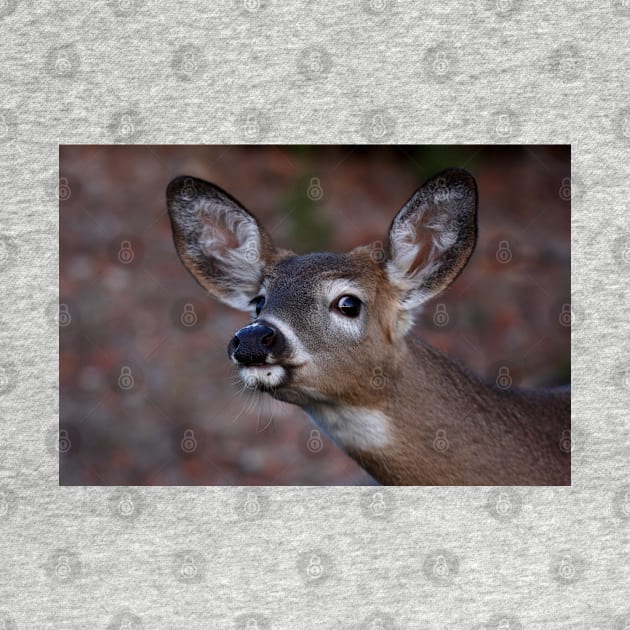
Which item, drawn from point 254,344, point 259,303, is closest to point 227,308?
point 259,303

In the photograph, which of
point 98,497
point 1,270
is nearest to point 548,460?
point 98,497

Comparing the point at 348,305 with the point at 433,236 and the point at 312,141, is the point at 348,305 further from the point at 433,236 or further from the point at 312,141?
the point at 312,141

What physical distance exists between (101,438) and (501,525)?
3244 millimetres

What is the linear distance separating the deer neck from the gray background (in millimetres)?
131

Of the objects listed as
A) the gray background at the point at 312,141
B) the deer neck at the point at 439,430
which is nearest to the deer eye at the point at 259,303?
the deer neck at the point at 439,430

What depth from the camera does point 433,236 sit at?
414 centimetres

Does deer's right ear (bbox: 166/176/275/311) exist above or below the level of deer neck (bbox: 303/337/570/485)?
above

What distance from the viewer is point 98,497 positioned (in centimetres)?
453

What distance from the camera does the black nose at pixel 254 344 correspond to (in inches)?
144

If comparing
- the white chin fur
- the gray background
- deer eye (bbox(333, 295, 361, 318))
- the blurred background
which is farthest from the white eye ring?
the blurred background

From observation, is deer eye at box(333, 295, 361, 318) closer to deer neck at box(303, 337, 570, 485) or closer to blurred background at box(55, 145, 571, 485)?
deer neck at box(303, 337, 570, 485)

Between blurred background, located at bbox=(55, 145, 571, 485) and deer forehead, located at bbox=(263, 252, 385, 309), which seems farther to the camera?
blurred background, located at bbox=(55, 145, 571, 485)

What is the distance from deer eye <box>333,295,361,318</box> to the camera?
4.03 m

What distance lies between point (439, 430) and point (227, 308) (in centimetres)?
384
